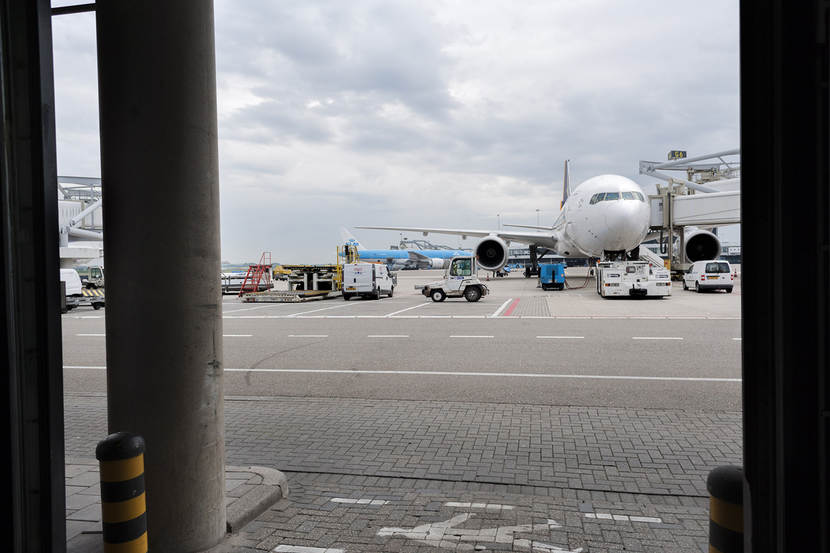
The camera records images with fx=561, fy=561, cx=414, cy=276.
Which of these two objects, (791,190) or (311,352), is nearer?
(791,190)

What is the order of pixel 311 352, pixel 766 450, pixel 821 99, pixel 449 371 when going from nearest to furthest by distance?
pixel 821 99
pixel 766 450
pixel 449 371
pixel 311 352

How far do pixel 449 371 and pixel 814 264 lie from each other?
7217 millimetres

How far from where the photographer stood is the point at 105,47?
3334 mm

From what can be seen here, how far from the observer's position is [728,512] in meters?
2.16

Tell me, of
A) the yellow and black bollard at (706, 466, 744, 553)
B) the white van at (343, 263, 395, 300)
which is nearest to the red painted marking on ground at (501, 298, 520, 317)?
the white van at (343, 263, 395, 300)

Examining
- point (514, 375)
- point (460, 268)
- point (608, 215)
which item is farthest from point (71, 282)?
point (608, 215)

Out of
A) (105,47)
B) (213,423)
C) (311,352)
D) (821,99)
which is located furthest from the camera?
(311,352)

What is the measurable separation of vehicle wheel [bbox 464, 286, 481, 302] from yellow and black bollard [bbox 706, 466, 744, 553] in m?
20.9

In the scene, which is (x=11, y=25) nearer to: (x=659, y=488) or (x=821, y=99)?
(x=821, y=99)

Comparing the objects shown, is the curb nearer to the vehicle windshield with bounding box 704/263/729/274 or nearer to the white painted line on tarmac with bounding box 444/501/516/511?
the white painted line on tarmac with bounding box 444/501/516/511

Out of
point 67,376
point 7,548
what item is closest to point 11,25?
point 7,548

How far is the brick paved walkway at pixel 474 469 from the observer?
3635 millimetres

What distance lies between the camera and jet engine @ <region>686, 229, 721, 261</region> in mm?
31875

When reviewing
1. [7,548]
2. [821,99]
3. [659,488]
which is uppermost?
[821,99]
